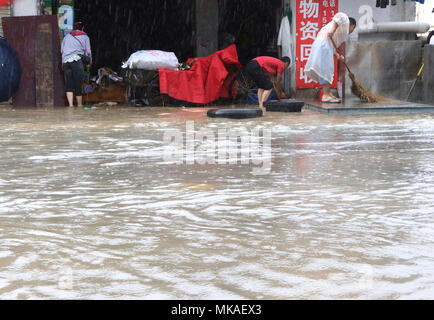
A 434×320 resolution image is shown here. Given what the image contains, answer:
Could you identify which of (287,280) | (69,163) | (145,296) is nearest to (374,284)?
(287,280)

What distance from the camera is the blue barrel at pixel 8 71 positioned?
42.3 ft

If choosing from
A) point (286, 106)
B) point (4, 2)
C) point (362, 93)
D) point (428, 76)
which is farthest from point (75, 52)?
point (428, 76)

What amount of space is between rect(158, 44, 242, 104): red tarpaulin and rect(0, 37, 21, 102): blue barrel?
107 inches

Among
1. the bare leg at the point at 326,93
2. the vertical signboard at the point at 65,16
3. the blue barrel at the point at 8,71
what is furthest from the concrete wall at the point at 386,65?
the blue barrel at the point at 8,71

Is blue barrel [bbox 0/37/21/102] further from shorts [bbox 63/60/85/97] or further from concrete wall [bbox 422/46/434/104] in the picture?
concrete wall [bbox 422/46/434/104]

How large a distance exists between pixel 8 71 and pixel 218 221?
10.5m

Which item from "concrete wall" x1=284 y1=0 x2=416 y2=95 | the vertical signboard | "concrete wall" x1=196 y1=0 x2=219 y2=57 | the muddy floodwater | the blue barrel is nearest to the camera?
the muddy floodwater

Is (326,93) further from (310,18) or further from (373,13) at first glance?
(373,13)

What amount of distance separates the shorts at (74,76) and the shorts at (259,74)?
10.5 ft

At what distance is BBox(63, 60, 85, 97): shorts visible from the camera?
12.8 metres

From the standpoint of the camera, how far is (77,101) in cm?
1352

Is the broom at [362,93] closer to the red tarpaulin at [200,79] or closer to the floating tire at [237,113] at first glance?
the red tarpaulin at [200,79]

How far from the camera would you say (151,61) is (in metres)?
13.4

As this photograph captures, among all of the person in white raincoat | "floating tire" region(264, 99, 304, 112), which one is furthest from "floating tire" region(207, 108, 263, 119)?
the person in white raincoat
